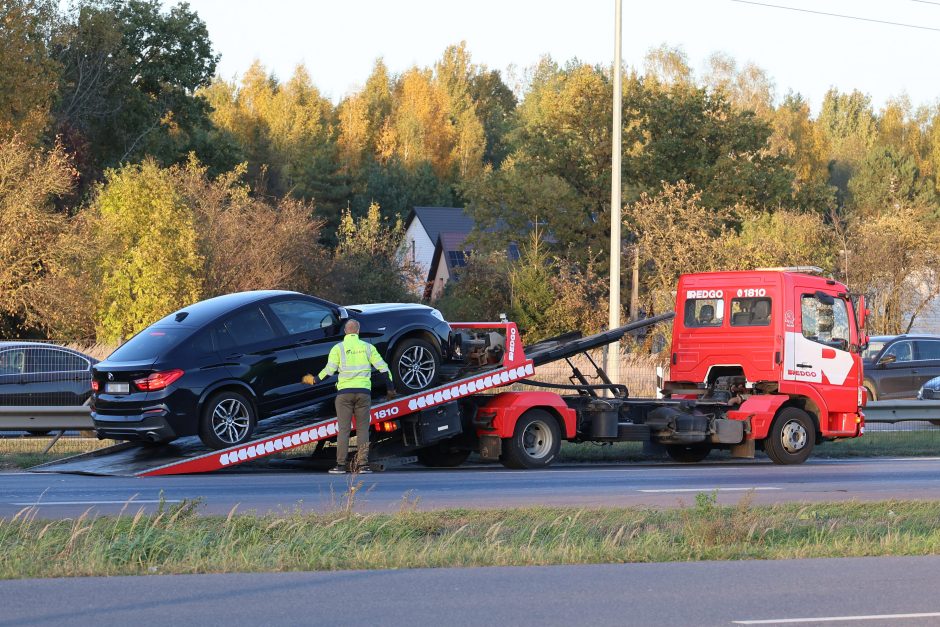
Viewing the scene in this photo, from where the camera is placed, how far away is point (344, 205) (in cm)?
8219

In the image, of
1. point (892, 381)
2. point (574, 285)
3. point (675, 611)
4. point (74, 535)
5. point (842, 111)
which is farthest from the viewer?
point (842, 111)

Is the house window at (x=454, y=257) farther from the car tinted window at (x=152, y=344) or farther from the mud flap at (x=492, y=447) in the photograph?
the car tinted window at (x=152, y=344)

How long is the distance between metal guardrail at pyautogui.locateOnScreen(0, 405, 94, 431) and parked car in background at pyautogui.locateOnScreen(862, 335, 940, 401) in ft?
60.7

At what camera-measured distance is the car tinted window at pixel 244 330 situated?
52.3ft

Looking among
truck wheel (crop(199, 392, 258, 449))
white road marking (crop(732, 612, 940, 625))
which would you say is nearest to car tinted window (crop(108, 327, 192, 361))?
truck wheel (crop(199, 392, 258, 449))

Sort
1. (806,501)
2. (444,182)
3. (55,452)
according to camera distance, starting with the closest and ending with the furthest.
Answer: (806,501) < (55,452) < (444,182)

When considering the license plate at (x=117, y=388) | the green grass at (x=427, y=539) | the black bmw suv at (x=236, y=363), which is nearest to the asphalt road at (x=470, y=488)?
the black bmw suv at (x=236, y=363)

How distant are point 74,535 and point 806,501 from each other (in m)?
7.52

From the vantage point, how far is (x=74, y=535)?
9562 mm

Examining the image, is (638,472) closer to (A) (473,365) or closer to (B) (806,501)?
(A) (473,365)

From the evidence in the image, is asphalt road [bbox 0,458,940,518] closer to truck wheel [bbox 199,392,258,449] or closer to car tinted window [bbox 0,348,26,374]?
truck wheel [bbox 199,392,258,449]

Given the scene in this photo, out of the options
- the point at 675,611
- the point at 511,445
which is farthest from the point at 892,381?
the point at 675,611

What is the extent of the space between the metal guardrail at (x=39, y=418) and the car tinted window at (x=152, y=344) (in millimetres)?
3674

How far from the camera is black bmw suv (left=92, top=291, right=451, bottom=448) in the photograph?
610 inches
